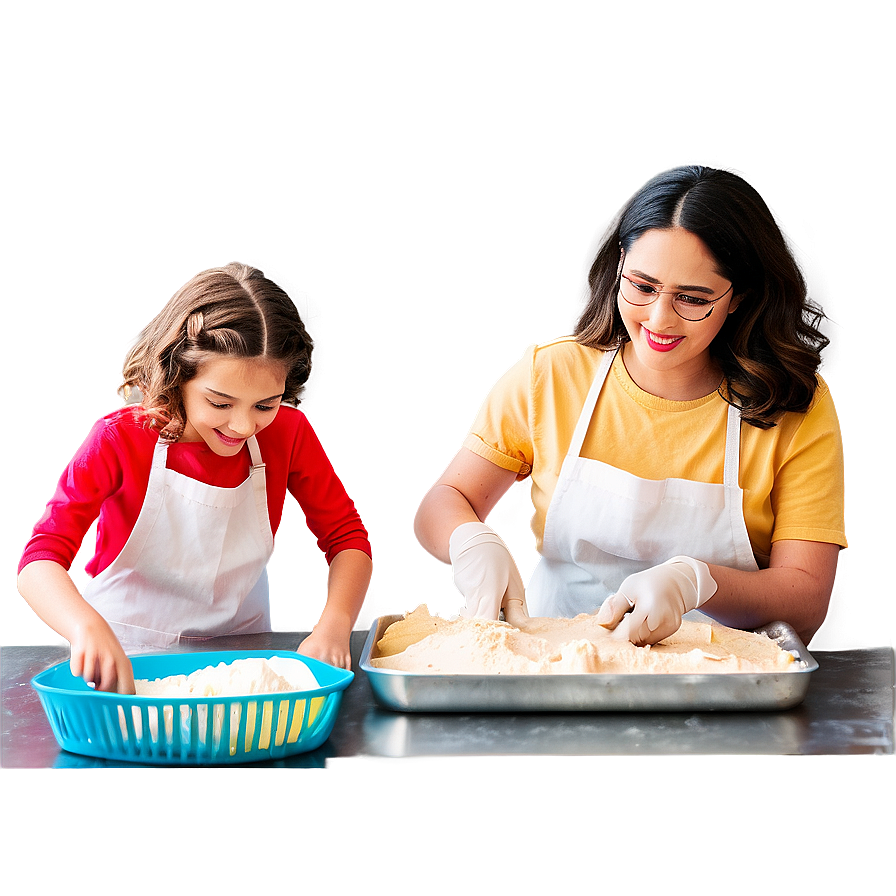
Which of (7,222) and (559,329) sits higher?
(7,222)

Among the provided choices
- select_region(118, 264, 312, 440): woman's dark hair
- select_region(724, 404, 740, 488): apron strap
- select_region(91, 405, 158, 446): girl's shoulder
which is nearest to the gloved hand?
select_region(724, 404, 740, 488): apron strap

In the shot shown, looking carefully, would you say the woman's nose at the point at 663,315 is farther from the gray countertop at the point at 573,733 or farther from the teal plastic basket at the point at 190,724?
the teal plastic basket at the point at 190,724

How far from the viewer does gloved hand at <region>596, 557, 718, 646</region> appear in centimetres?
118

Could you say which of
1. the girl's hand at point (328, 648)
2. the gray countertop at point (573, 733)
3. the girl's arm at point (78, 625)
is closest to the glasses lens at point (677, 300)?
the gray countertop at point (573, 733)

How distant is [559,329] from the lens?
76.2 inches

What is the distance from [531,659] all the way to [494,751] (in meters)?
0.18

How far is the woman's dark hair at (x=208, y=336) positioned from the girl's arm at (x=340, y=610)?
1.09 ft

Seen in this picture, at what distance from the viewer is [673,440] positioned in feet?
5.25

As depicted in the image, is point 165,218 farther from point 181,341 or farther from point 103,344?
point 181,341

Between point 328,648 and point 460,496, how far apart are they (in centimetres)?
48

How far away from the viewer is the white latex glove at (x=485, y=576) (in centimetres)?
137

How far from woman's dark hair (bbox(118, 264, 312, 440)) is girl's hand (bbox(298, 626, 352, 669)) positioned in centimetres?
43

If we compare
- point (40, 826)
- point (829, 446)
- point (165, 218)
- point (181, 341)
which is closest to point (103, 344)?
point (165, 218)

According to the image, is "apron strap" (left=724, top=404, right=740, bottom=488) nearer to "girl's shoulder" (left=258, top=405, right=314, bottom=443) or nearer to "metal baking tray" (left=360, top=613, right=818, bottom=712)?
Answer: "metal baking tray" (left=360, top=613, right=818, bottom=712)
